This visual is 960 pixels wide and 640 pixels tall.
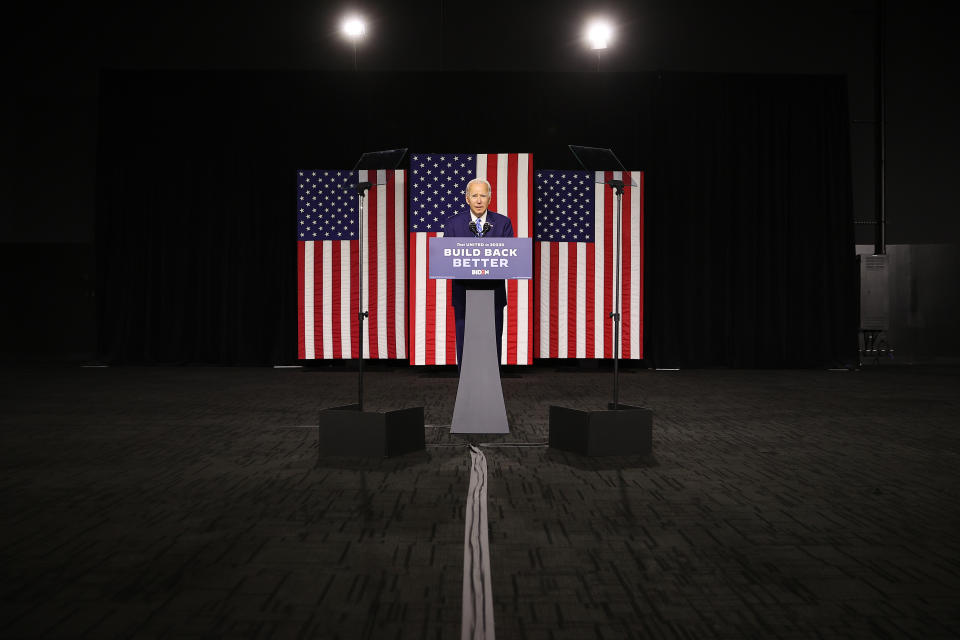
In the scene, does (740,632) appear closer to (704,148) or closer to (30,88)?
(704,148)

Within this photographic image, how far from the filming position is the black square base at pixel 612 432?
3566mm

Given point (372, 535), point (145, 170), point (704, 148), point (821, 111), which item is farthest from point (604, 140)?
point (372, 535)

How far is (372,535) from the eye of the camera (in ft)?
7.68

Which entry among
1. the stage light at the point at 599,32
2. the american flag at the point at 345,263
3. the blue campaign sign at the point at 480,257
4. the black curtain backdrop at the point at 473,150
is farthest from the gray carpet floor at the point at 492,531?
the stage light at the point at 599,32

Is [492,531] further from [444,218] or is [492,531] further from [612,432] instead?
[444,218]

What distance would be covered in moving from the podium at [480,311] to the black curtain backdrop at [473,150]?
5122mm

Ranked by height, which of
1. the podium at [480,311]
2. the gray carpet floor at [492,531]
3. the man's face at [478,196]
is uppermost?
the man's face at [478,196]

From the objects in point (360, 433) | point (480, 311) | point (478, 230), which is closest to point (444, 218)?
point (478, 230)

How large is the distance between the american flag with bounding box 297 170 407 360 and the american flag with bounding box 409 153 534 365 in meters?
0.36

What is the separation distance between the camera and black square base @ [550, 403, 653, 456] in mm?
3566

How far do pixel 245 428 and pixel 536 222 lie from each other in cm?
482

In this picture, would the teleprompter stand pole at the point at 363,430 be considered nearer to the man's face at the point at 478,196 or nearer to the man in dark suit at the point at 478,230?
the man in dark suit at the point at 478,230

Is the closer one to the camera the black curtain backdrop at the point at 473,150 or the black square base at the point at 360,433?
the black square base at the point at 360,433

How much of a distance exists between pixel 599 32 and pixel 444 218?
312 centimetres
